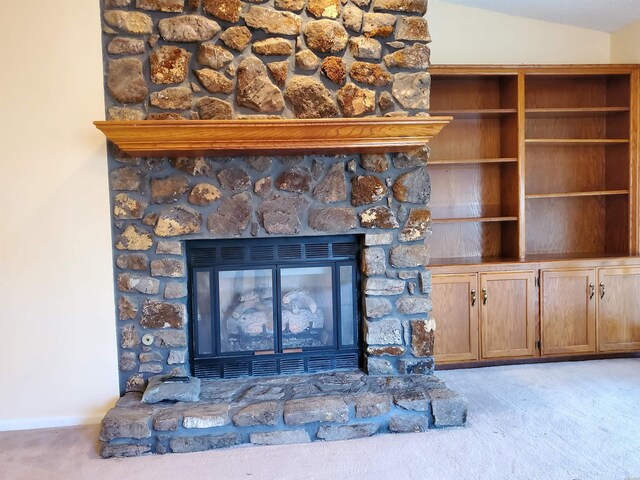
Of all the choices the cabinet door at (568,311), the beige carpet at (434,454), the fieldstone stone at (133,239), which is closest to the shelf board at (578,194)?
the cabinet door at (568,311)

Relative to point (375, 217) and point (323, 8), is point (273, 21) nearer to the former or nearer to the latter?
point (323, 8)

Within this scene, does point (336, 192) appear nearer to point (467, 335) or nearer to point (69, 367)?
point (467, 335)

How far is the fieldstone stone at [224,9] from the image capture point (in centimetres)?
252

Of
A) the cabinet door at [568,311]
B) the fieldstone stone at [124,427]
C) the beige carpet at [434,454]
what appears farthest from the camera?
the cabinet door at [568,311]

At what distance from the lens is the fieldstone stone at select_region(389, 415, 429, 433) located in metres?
2.44

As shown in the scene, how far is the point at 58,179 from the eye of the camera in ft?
8.42

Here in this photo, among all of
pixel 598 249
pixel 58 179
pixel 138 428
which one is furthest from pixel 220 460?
pixel 598 249

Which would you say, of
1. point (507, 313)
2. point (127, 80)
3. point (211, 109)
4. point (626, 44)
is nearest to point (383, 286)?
point (507, 313)

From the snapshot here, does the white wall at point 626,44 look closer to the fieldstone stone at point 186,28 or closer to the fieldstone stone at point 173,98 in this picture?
the fieldstone stone at point 186,28

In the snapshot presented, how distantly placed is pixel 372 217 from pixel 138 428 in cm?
162

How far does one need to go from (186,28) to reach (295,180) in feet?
3.19

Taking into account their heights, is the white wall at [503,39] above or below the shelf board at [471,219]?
above

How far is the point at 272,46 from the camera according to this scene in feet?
8.43

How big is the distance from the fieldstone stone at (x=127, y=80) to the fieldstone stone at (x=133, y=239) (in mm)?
689
